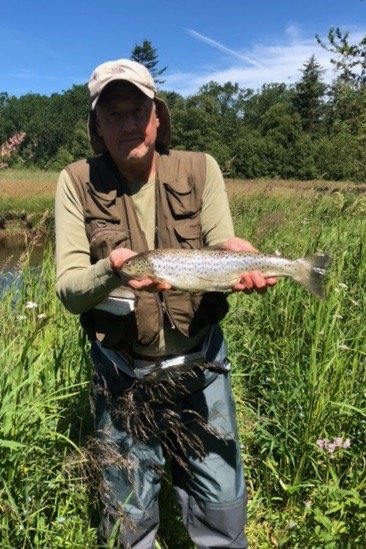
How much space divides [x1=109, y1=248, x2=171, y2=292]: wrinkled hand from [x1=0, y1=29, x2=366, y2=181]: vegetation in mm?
1234

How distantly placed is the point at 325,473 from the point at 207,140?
64649 millimetres

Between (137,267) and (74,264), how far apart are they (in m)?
0.38

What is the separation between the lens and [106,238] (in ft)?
7.47

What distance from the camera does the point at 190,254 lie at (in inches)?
88.9

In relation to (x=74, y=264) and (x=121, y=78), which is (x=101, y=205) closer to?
(x=74, y=264)

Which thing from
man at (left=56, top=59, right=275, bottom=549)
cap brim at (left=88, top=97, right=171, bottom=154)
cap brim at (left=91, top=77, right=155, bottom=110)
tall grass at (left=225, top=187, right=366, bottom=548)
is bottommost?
tall grass at (left=225, top=187, right=366, bottom=548)

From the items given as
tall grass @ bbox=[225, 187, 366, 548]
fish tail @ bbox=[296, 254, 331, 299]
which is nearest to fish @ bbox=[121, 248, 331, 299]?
fish tail @ bbox=[296, 254, 331, 299]

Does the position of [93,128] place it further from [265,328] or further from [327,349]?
[265,328]

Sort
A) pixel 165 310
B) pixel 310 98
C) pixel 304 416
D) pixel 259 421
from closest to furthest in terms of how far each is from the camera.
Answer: pixel 165 310 → pixel 304 416 → pixel 259 421 → pixel 310 98

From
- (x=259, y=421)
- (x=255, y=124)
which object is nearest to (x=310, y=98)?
(x=255, y=124)

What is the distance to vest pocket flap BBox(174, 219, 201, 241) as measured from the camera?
241 cm

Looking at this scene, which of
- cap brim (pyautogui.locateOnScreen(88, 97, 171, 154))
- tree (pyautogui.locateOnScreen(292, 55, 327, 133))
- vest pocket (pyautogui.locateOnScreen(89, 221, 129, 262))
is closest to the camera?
vest pocket (pyautogui.locateOnScreen(89, 221, 129, 262))

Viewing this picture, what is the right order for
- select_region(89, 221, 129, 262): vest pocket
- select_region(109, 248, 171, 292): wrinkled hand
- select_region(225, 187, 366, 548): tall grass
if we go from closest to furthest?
1. select_region(109, 248, 171, 292): wrinkled hand
2. select_region(89, 221, 129, 262): vest pocket
3. select_region(225, 187, 366, 548): tall grass

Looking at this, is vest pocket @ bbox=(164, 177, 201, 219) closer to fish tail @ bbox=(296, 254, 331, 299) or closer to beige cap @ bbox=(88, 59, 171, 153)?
beige cap @ bbox=(88, 59, 171, 153)
